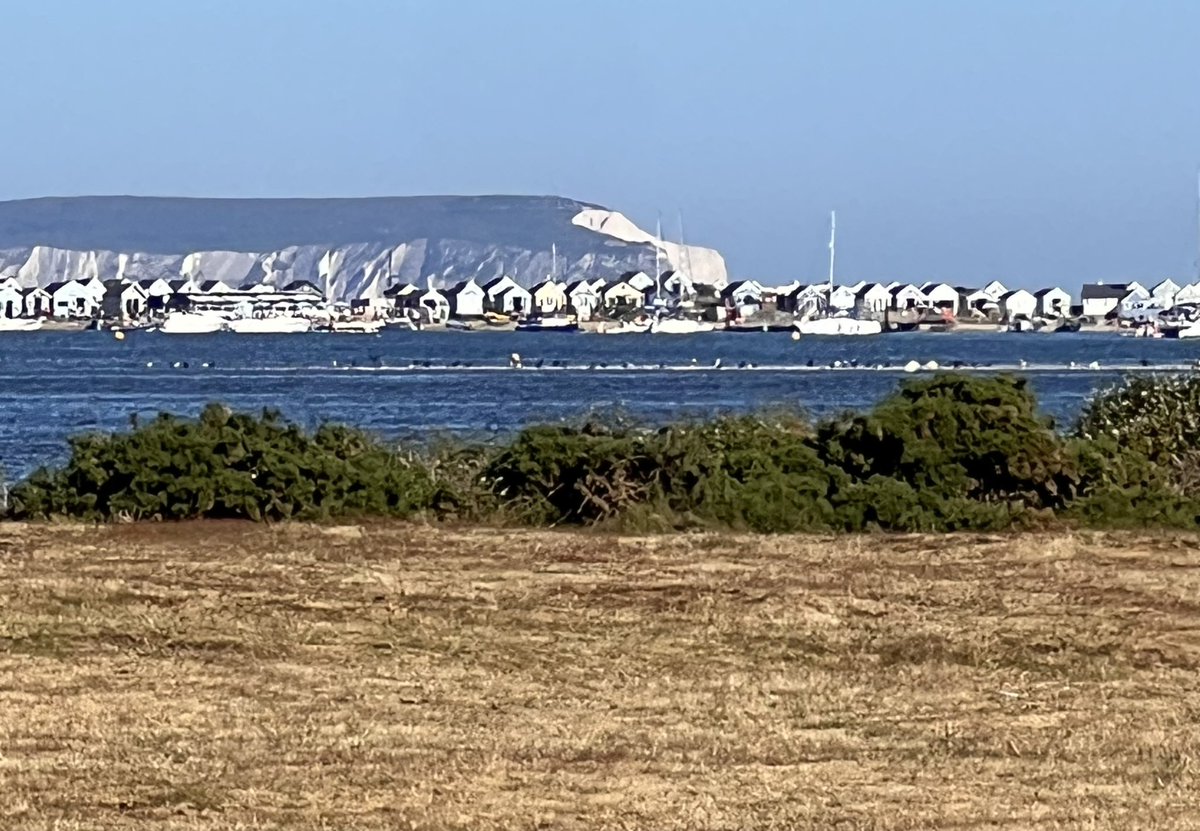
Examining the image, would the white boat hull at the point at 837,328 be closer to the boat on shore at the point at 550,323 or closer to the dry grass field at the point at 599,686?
the boat on shore at the point at 550,323

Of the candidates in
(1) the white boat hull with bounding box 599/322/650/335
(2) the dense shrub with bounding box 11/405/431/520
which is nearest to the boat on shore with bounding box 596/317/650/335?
(1) the white boat hull with bounding box 599/322/650/335

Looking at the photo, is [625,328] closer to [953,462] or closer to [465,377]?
[465,377]

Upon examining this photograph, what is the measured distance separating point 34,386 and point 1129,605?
188ft

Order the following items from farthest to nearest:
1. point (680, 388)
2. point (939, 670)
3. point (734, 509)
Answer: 1. point (680, 388)
2. point (734, 509)
3. point (939, 670)

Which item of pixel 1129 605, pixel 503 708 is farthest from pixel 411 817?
pixel 1129 605

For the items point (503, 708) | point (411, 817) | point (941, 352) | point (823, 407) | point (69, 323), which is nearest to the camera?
point (411, 817)

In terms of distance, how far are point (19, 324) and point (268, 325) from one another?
22.3 m

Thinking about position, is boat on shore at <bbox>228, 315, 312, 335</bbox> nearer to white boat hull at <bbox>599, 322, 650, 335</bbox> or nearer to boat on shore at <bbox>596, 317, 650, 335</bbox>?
boat on shore at <bbox>596, 317, 650, 335</bbox>

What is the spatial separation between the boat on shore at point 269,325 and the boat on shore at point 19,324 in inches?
740

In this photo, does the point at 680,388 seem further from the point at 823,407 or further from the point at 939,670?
the point at 939,670

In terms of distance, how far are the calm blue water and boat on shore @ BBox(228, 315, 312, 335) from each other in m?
10.3

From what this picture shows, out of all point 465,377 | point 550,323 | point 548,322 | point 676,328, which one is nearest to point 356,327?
point 550,323

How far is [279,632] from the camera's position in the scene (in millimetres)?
12062

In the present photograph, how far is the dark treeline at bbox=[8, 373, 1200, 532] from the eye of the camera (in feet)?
58.9
